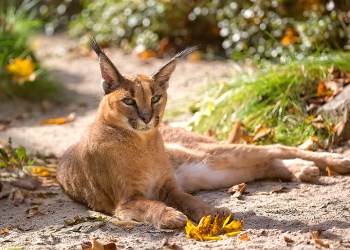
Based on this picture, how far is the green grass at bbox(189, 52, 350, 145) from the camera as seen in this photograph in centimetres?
677

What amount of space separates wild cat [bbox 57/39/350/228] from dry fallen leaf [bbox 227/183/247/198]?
0.73ft

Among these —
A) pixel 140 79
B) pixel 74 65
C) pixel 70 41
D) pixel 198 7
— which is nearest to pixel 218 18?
pixel 198 7

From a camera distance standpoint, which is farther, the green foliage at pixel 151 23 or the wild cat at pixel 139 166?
the green foliage at pixel 151 23

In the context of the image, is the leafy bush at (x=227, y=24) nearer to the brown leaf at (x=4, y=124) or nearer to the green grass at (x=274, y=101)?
the green grass at (x=274, y=101)

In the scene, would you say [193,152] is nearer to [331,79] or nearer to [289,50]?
[331,79]

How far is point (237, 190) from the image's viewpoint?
5531 millimetres

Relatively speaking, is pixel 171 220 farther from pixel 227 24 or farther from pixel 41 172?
pixel 227 24

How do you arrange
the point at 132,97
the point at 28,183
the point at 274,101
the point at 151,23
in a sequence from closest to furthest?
the point at 132,97
the point at 28,183
the point at 274,101
the point at 151,23

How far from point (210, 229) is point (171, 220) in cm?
26

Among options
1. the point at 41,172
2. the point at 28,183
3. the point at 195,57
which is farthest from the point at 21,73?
the point at 28,183

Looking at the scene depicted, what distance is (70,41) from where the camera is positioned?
12211 mm

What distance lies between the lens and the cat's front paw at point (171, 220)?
4578mm

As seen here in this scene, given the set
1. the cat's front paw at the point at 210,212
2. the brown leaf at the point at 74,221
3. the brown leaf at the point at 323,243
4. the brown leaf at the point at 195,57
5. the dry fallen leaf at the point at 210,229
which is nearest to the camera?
the brown leaf at the point at 323,243

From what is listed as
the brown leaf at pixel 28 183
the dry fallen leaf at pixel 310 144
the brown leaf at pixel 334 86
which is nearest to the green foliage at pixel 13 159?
the brown leaf at pixel 28 183
